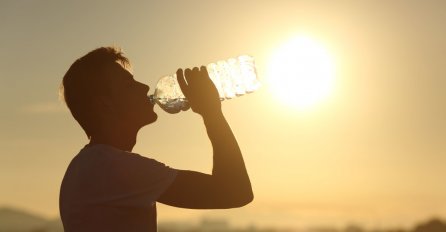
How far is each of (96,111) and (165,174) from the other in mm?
588

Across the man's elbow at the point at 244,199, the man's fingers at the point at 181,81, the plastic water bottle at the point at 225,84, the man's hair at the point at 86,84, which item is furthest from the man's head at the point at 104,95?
the plastic water bottle at the point at 225,84

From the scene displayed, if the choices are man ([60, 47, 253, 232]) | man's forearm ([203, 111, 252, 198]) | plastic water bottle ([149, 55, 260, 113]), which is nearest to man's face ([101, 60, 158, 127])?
man ([60, 47, 253, 232])

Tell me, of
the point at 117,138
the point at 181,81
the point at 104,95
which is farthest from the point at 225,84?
the point at 117,138

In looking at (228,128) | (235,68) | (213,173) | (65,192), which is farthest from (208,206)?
(235,68)

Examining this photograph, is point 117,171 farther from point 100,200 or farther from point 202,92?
point 202,92

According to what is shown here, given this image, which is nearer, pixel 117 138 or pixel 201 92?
pixel 117 138

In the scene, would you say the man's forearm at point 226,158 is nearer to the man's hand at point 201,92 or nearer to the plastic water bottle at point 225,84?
the man's hand at point 201,92

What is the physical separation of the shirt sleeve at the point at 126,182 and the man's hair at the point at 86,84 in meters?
0.43

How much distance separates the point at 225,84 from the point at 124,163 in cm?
291

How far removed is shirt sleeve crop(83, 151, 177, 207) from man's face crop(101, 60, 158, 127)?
369 mm

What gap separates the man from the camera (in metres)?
3.46

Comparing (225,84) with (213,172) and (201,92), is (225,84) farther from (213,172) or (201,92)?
(213,172)

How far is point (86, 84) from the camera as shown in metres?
3.93

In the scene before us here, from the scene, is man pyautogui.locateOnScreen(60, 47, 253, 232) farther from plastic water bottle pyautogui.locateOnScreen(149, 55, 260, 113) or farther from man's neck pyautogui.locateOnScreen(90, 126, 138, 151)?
plastic water bottle pyautogui.locateOnScreen(149, 55, 260, 113)
